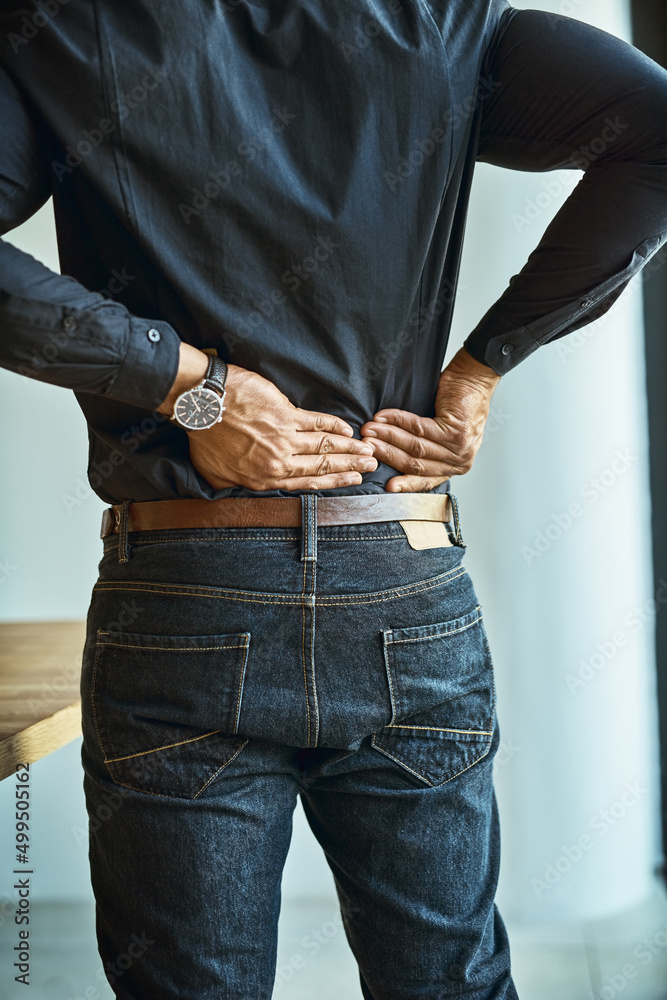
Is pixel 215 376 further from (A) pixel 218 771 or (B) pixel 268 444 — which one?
(A) pixel 218 771

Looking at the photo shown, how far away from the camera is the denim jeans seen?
0.73 m

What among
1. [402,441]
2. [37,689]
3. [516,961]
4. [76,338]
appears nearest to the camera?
[76,338]

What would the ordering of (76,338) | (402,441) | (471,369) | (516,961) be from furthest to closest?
(516,961) → (471,369) → (402,441) → (76,338)

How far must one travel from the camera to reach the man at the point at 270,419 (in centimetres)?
72

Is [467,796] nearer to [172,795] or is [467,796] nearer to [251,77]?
[172,795]

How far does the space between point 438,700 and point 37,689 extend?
0.79 meters

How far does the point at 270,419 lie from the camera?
766 millimetres

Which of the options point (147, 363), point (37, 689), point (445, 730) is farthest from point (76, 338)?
point (37, 689)

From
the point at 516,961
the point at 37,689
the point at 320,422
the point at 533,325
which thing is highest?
the point at 533,325

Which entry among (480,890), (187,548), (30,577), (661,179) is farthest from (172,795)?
(30,577)

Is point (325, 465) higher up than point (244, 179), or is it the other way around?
point (244, 179)

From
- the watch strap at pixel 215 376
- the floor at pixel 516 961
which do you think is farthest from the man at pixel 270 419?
the floor at pixel 516 961

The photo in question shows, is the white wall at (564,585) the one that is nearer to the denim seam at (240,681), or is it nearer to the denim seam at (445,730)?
the denim seam at (445,730)

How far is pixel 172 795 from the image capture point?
729mm
